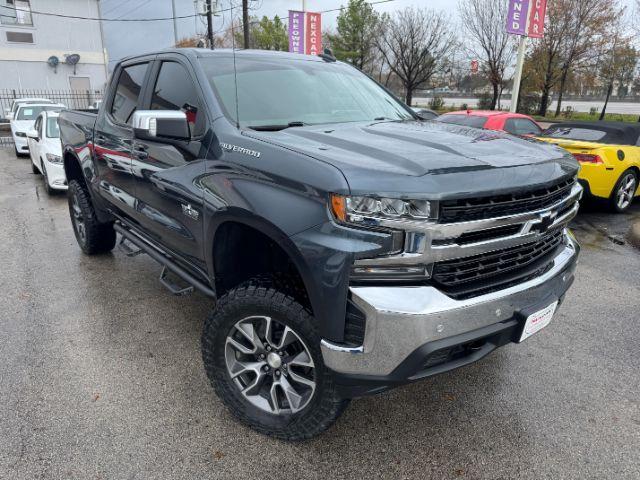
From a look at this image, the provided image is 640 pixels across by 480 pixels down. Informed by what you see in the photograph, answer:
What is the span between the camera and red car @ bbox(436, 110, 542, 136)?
361 inches

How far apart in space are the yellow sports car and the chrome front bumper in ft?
19.8

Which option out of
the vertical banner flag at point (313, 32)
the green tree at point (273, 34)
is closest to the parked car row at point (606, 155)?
the vertical banner flag at point (313, 32)

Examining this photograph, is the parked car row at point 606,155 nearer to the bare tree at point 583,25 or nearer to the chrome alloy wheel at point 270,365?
the chrome alloy wheel at point 270,365

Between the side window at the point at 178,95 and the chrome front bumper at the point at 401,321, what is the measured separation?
1.56 metres

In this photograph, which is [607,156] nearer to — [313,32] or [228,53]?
[228,53]

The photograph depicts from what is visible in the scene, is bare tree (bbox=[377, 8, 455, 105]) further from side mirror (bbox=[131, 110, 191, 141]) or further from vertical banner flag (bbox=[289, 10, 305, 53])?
side mirror (bbox=[131, 110, 191, 141])

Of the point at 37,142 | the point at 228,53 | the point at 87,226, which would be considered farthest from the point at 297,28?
the point at 228,53

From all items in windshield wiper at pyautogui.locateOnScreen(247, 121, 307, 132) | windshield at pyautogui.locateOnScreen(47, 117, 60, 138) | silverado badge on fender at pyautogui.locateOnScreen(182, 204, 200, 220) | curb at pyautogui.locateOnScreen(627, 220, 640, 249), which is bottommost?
curb at pyautogui.locateOnScreen(627, 220, 640, 249)

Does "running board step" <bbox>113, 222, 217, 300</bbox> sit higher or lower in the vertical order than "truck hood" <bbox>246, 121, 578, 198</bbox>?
lower

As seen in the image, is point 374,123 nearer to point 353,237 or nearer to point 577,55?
point 353,237

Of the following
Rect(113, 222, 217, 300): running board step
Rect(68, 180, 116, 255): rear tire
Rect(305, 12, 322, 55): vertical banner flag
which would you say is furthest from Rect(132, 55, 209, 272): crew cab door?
Rect(305, 12, 322, 55): vertical banner flag

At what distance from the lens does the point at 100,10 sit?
27766 millimetres

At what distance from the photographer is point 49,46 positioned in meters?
27.1

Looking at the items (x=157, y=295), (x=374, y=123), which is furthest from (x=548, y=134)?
(x=157, y=295)
